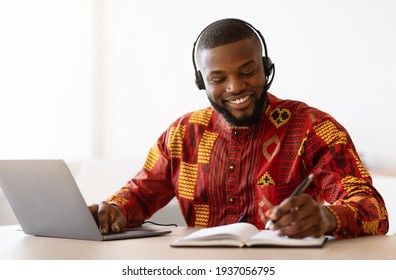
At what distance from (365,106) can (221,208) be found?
2708 millimetres

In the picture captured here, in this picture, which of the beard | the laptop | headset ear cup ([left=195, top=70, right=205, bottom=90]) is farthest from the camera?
headset ear cup ([left=195, top=70, right=205, bottom=90])

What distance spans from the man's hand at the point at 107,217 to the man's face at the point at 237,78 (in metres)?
0.44

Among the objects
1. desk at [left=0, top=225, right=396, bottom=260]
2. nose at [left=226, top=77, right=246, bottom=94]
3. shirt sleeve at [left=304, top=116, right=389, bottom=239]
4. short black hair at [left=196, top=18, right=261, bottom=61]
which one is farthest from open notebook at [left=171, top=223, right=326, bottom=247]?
short black hair at [left=196, top=18, right=261, bottom=61]

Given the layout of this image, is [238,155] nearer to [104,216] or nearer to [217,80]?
[217,80]

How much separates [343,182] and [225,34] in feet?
1.78

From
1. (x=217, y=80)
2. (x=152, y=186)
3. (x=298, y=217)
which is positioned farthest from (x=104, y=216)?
(x=298, y=217)

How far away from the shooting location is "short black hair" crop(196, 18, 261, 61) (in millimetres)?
1979

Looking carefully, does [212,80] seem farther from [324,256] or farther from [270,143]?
[324,256]

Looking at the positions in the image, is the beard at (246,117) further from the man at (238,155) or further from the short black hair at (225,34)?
the short black hair at (225,34)

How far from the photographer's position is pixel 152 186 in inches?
86.8

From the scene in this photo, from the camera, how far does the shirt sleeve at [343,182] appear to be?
1.61 meters

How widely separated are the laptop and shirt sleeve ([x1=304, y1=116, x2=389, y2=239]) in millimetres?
453

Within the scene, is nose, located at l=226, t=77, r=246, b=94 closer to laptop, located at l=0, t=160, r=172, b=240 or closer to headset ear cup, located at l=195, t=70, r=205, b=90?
headset ear cup, located at l=195, t=70, r=205, b=90

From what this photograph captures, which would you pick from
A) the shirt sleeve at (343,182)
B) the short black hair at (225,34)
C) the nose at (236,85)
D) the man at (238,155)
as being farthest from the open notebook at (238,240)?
the short black hair at (225,34)
